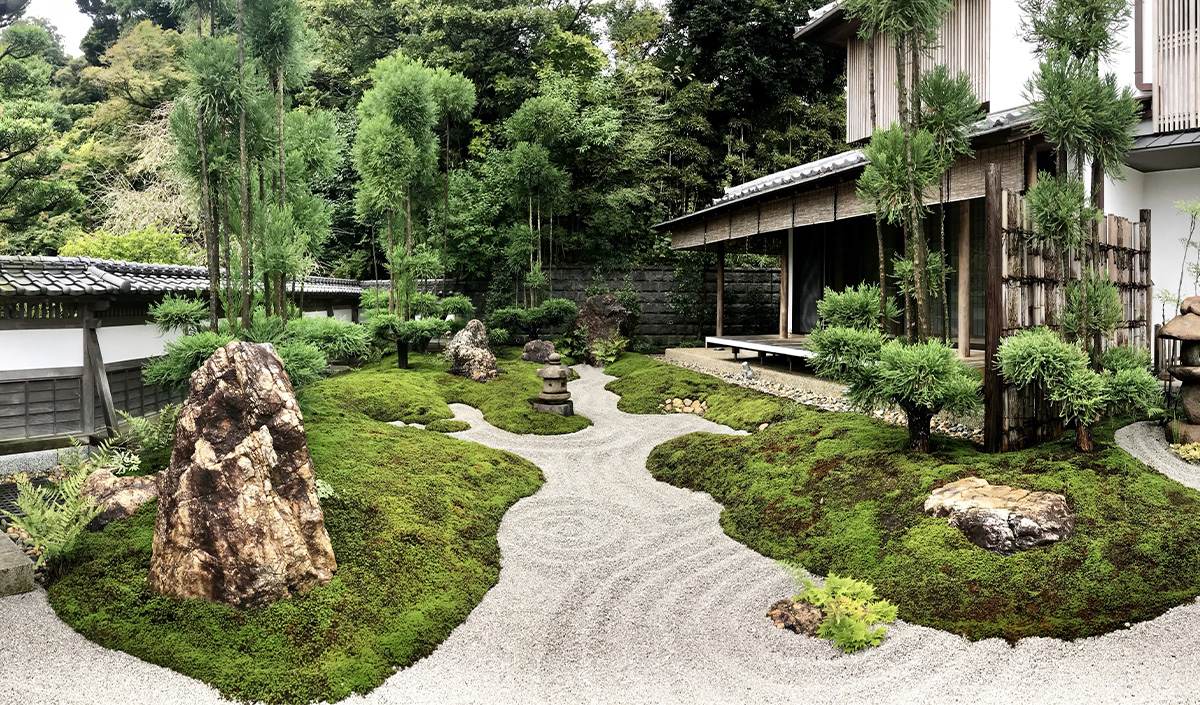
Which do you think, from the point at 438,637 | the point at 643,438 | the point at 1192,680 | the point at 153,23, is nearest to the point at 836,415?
the point at 643,438

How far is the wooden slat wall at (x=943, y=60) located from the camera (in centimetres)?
1166

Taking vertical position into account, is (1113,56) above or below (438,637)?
above

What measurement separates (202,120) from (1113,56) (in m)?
10.9

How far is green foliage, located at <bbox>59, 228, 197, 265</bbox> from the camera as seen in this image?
15477 millimetres

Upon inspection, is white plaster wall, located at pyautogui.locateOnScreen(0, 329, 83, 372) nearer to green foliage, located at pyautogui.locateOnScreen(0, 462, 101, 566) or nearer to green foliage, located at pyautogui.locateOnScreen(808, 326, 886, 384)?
green foliage, located at pyautogui.locateOnScreen(0, 462, 101, 566)

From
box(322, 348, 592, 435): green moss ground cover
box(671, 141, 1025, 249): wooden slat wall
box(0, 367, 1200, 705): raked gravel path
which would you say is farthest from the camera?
box(322, 348, 592, 435): green moss ground cover

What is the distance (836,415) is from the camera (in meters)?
8.50

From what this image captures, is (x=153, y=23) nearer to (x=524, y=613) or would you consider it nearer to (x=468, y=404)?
(x=468, y=404)

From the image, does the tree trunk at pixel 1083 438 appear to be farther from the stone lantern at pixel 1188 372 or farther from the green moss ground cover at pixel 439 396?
the green moss ground cover at pixel 439 396

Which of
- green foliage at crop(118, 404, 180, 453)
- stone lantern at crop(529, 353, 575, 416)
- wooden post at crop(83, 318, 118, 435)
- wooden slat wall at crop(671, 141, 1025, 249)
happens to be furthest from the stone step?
wooden slat wall at crop(671, 141, 1025, 249)

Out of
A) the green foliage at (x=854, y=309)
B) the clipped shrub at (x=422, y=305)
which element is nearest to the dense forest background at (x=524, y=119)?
the clipped shrub at (x=422, y=305)

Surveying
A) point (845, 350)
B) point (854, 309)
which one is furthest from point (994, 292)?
point (854, 309)

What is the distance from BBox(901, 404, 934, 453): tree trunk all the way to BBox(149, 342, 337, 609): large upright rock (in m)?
4.86

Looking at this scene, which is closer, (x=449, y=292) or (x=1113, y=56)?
(x=1113, y=56)
